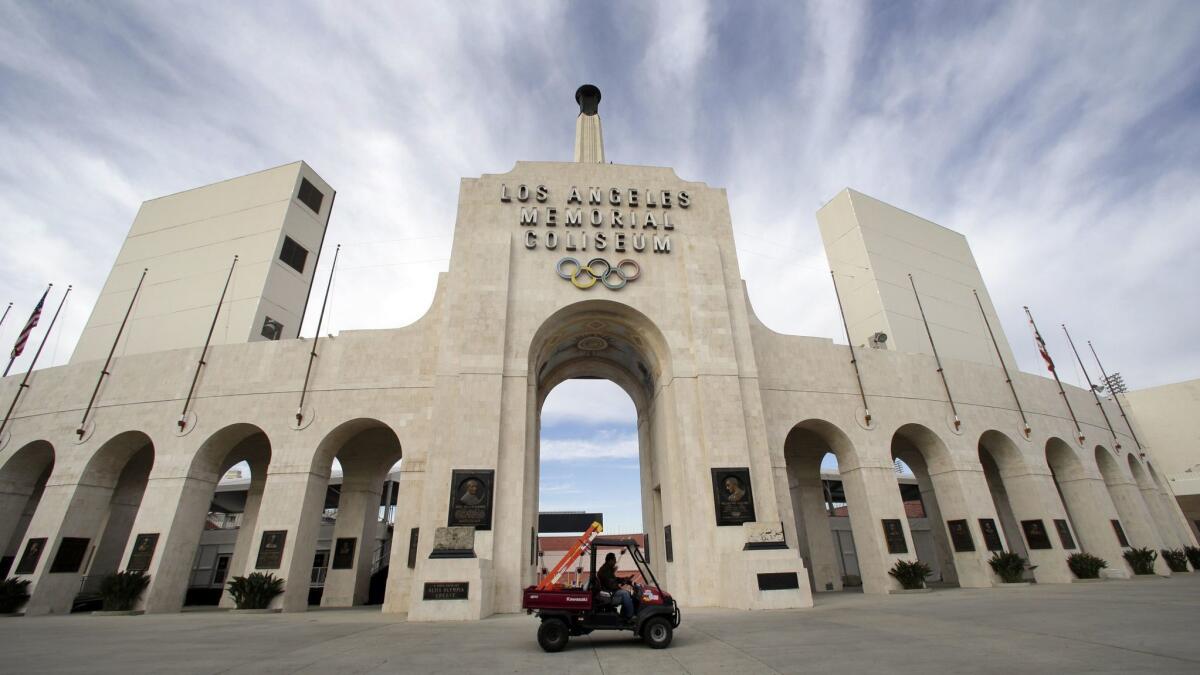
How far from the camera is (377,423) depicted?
71.1ft

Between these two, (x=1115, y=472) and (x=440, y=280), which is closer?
(x=440, y=280)

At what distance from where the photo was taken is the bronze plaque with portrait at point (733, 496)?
731 inches

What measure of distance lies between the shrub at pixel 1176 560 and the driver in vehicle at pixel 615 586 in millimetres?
32827

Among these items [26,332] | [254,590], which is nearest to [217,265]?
[26,332]

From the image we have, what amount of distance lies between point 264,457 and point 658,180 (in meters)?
23.6

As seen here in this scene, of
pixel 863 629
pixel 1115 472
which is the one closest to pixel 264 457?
pixel 863 629

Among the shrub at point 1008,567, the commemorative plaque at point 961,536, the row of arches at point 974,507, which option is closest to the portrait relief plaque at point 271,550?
the row of arches at point 974,507

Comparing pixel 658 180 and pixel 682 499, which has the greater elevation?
pixel 658 180

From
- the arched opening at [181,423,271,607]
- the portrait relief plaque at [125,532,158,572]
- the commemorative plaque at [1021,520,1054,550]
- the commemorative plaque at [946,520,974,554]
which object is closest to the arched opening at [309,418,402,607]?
the arched opening at [181,423,271,607]

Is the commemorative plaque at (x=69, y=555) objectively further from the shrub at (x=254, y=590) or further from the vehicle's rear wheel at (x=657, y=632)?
the vehicle's rear wheel at (x=657, y=632)

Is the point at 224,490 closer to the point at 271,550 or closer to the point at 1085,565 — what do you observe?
the point at 271,550

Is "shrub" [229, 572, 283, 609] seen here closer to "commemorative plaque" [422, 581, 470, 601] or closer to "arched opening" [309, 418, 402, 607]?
"arched opening" [309, 418, 402, 607]

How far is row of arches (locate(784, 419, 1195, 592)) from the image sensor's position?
22.0 meters

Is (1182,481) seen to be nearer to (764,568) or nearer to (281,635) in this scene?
(764,568)
